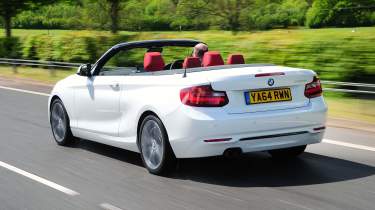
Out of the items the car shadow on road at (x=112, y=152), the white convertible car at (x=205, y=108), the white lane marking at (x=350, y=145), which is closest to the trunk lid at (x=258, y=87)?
the white convertible car at (x=205, y=108)

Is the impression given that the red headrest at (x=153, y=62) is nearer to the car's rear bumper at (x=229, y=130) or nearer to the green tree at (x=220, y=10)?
the car's rear bumper at (x=229, y=130)

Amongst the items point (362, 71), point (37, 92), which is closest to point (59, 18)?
point (37, 92)

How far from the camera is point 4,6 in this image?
36875 mm

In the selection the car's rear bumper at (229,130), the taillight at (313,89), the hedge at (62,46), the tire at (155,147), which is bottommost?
the hedge at (62,46)

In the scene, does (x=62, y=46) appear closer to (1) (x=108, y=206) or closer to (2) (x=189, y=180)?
(2) (x=189, y=180)

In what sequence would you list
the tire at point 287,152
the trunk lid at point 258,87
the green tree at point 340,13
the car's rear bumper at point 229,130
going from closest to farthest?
1. the car's rear bumper at point 229,130
2. the trunk lid at point 258,87
3. the tire at point 287,152
4. the green tree at point 340,13

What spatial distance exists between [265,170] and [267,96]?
0.94 meters

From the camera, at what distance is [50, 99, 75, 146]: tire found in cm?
936

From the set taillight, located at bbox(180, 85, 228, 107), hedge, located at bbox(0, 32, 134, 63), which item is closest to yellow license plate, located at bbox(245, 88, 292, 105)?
taillight, located at bbox(180, 85, 228, 107)

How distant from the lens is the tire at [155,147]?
7043 mm

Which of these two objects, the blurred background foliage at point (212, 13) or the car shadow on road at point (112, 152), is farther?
the blurred background foliage at point (212, 13)

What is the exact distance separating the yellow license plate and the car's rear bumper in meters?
0.12

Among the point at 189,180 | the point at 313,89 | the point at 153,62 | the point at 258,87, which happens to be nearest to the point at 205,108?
the point at 258,87

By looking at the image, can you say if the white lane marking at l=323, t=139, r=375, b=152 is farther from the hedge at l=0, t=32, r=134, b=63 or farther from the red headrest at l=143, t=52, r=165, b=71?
the hedge at l=0, t=32, r=134, b=63
